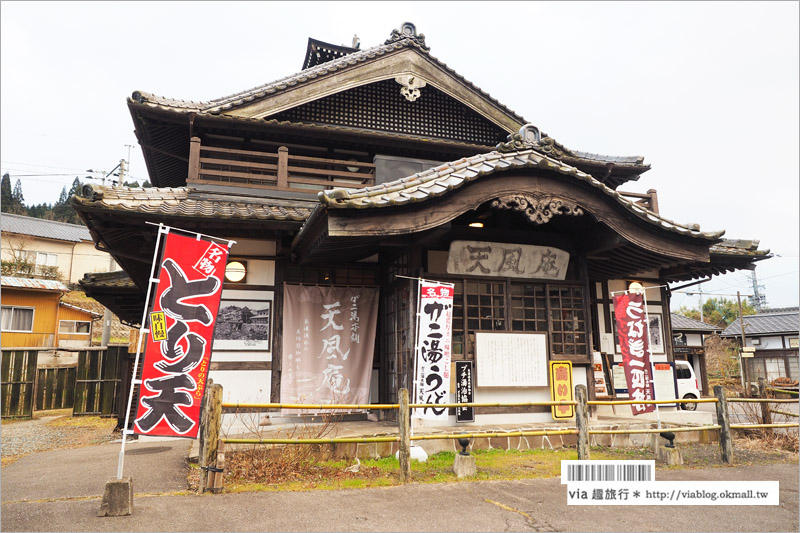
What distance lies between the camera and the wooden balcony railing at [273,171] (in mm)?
10391

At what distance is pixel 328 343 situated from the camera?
10.1 meters

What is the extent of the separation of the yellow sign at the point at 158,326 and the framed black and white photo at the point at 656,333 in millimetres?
11166

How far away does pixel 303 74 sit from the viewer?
11883 mm

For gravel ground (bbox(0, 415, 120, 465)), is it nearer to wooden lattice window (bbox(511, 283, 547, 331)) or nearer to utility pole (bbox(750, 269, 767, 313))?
wooden lattice window (bbox(511, 283, 547, 331))

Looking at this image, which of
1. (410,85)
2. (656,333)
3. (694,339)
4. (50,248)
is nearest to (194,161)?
(410,85)

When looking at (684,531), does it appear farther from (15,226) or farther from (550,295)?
(15,226)

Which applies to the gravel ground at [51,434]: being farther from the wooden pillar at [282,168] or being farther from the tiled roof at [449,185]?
the tiled roof at [449,185]

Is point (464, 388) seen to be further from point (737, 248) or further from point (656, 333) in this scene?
point (737, 248)

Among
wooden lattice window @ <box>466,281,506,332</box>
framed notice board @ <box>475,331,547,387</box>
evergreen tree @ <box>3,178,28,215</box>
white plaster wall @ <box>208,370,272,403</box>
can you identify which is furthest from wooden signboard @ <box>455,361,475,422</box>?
evergreen tree @ <box>3,178,28,215</box>

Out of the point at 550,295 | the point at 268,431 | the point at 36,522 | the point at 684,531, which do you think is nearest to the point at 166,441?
the point at 268,431

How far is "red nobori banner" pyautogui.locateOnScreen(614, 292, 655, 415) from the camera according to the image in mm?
9086

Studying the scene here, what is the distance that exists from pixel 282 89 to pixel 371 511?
30.3ft

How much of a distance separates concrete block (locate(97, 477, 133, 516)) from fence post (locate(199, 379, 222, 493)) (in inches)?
37.9

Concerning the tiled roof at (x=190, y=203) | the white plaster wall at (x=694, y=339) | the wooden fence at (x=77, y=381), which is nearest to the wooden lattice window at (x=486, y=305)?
the tiled roof at (x=190, y=203)
